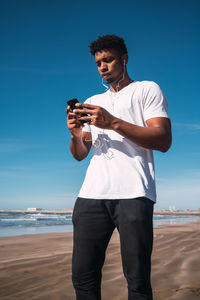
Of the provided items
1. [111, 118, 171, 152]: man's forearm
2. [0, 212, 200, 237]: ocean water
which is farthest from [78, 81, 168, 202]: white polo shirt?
[0, 212, 200, 237]: ocean water

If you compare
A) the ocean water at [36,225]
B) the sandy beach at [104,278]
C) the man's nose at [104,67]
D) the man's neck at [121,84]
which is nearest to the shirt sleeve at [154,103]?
the man's neck at [121,84]

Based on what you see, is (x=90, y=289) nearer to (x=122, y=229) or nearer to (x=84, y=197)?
(x=122, y=229)

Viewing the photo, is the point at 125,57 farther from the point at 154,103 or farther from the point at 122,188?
the point at 122,188

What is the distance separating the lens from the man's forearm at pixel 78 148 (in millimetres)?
1968

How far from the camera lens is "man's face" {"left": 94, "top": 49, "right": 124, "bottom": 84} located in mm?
1928

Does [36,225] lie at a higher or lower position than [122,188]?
lower

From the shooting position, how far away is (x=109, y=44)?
1.93 m

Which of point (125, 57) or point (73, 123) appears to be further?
point (125, 57)

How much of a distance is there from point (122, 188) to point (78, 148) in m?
0.59

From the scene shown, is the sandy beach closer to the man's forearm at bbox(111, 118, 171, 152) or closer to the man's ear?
the man's forearm at bbox(111, 118, 171, 152)

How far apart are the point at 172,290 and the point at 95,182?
2420mm

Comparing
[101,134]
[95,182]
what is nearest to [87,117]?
[101,134]

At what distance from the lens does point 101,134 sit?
6.13ft

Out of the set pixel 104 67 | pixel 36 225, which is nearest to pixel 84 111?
pixel 104 67
